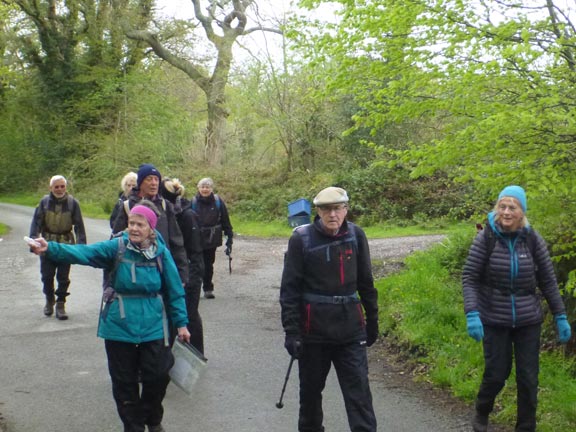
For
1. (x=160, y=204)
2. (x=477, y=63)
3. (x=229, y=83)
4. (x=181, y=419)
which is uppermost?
(x=229, y=83)

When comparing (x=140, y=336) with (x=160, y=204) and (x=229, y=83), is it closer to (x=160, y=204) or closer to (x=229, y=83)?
(x=160, y=204)

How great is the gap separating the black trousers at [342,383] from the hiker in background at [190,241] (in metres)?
2.35

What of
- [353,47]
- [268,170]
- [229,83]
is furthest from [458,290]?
[229,83]

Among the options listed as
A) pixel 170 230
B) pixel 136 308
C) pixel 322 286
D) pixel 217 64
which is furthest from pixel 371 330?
pixel 217 64

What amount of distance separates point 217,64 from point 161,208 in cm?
2628

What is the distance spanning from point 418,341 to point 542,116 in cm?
294

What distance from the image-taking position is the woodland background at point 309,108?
24.0 ft

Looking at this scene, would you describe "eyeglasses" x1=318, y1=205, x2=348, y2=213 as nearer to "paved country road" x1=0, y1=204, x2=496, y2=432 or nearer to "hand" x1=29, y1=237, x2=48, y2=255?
"hand" x1=29, y1=237, x2=48, y2=255

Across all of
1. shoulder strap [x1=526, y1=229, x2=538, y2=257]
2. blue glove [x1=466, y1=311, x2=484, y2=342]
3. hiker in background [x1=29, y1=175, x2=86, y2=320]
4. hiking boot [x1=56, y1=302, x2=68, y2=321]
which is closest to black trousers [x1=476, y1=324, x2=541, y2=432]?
blue glove [x1=466, y1=311, x2=484, y2=342]

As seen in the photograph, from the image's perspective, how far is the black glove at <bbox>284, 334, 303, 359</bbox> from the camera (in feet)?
16.4

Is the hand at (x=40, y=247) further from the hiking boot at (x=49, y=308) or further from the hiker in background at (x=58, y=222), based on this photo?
the hiking boot at (x=49, y=308)

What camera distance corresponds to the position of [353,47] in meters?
9.09

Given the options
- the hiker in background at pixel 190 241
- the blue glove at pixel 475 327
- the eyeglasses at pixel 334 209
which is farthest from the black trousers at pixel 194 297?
the blue glove at pixel 475 327

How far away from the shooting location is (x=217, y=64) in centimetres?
3203
